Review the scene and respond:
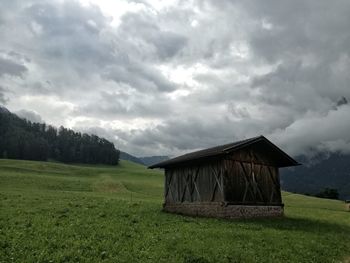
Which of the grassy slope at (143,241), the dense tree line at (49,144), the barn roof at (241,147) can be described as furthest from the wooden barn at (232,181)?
the dense tree line at (49,144)

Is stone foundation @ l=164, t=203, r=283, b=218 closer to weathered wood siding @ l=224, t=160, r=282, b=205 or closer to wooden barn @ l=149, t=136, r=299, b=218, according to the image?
wooden barn @ l=149, t=136, r=299, b=218

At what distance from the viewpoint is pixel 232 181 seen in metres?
31.6

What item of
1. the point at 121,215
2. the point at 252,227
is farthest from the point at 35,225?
the point at 252,227

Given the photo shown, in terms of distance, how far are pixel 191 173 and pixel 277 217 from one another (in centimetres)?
882

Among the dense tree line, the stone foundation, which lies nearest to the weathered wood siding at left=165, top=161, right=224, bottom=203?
the stone foundation

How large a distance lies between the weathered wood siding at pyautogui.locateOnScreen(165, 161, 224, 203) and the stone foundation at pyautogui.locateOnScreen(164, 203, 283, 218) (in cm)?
54

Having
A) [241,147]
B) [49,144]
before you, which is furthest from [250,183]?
[49,144]

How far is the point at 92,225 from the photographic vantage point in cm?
2142

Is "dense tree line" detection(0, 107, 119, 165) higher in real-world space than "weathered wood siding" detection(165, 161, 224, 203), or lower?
higher

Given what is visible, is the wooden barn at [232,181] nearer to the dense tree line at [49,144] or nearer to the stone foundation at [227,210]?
the stone foundation at [227,210]

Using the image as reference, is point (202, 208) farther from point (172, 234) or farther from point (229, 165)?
point (172, 234)

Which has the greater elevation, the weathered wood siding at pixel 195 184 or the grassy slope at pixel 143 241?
the weathered wood siding at pixel 195 184

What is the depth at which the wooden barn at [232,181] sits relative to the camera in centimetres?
3119

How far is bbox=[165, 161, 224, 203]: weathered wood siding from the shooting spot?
3195 cm
